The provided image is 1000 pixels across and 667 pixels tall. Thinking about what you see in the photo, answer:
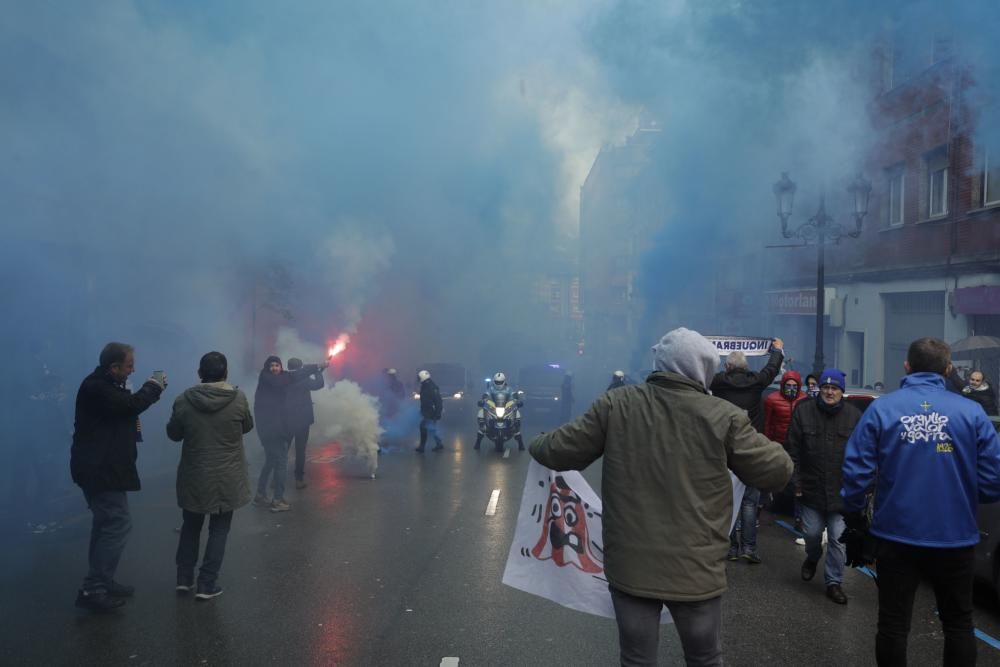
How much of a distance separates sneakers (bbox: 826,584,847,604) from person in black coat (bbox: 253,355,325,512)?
5.25 m

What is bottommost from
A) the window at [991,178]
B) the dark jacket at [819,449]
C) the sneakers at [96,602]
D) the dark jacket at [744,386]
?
the sneakers at [96,602]

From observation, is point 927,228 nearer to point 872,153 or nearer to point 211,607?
point 872,153

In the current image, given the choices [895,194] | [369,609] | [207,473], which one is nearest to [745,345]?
[369,609]

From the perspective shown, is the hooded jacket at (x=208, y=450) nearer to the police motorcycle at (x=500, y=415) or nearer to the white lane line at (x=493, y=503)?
the white lane line at (x=493, y=503)

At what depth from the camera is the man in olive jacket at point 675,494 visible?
2.79 meters

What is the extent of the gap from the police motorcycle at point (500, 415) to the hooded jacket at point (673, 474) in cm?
1079

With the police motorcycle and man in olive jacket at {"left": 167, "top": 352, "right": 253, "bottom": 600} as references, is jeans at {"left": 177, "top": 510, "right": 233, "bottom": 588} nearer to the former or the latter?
man in olive jacket at {"left": 167, "top": 352, "right": 253, "bottom": 600}

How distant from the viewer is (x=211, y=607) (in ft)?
17.2

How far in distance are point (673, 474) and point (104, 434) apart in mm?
4012

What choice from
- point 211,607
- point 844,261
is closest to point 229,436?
point 211,607

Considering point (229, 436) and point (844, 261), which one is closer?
point (229, 436)

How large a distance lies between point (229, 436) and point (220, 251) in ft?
38.0

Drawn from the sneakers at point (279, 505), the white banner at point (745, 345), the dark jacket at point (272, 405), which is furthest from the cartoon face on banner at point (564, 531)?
the white banner at point (745, 345)

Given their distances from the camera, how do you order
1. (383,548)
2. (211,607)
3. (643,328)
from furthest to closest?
(643,328) < (383,548) < (211,607)
